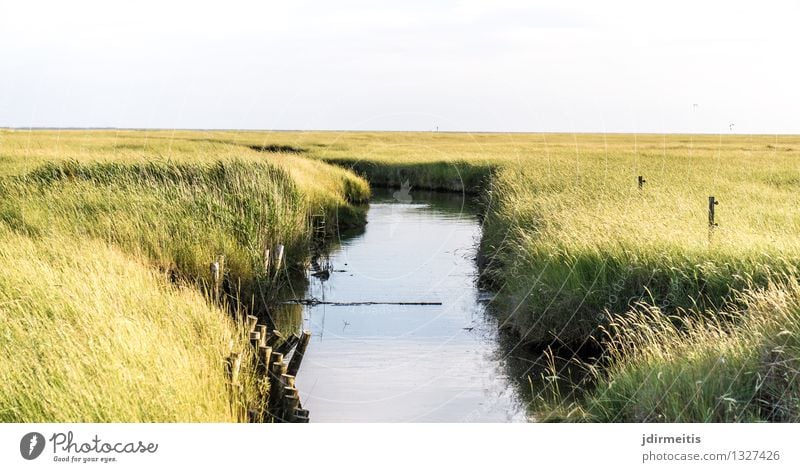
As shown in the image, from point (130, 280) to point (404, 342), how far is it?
3.31 meters

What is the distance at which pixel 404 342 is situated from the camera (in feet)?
32.0

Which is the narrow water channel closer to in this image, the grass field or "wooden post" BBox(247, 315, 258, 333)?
the grass field

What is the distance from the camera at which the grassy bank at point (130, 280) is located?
519cm

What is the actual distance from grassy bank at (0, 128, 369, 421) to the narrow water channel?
3.16 ft

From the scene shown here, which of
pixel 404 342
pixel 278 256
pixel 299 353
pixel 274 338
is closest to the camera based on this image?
pixel 299 353

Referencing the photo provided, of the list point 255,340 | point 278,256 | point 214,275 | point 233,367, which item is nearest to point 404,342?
point 214,275

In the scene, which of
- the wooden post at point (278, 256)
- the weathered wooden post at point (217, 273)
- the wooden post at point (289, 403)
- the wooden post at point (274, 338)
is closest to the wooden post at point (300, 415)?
the wooden post at point (289, 403)

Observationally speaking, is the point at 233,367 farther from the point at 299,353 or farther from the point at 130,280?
the point at 130,280

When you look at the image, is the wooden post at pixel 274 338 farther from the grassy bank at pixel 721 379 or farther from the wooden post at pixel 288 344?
the grassy bank at pixel 721 379

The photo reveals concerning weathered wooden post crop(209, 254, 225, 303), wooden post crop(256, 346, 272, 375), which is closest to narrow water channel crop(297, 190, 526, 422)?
wooden post crop(256, 346, 272, 375)

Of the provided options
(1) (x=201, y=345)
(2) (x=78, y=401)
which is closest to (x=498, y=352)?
(1) (x=201, y=345)
